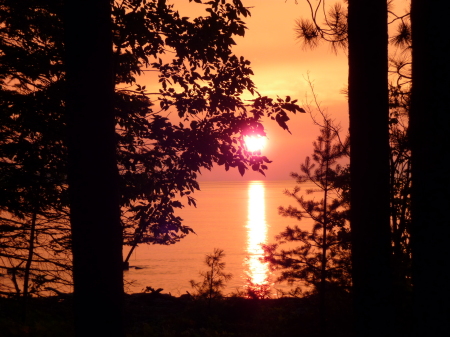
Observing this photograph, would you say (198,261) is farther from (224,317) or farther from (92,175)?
(92,175)

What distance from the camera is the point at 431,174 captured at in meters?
4.28

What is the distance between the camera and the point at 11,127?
6.79 metres

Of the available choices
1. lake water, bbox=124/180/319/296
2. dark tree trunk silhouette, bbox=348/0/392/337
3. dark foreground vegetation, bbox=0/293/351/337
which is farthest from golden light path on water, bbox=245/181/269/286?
dark tree trunk silhouette, bbox=348/0/392/337

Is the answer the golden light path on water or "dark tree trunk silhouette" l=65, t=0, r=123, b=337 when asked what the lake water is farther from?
"dark tree trunk silhouette" l=65, t=0, r=123, b=337

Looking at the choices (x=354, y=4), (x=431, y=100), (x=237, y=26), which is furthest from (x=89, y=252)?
(x=237, y=26)

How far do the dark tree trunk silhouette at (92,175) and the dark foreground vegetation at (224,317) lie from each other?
4652mm

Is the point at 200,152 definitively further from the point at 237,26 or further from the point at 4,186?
the point at 4,186

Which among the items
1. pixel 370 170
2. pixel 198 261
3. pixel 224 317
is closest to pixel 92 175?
pixel 370 170

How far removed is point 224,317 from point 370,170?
16.1 meters

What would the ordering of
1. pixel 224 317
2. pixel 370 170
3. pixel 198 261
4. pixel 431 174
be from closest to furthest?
pixel 431 174 → pixel 370 170 → pixel 224 317 → pixel 198 261

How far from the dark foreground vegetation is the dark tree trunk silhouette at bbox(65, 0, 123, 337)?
15.3ft

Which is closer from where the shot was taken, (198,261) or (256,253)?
(198,261)

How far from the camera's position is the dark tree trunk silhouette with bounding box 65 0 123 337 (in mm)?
4031

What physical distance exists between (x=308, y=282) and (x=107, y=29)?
35.8 ft
